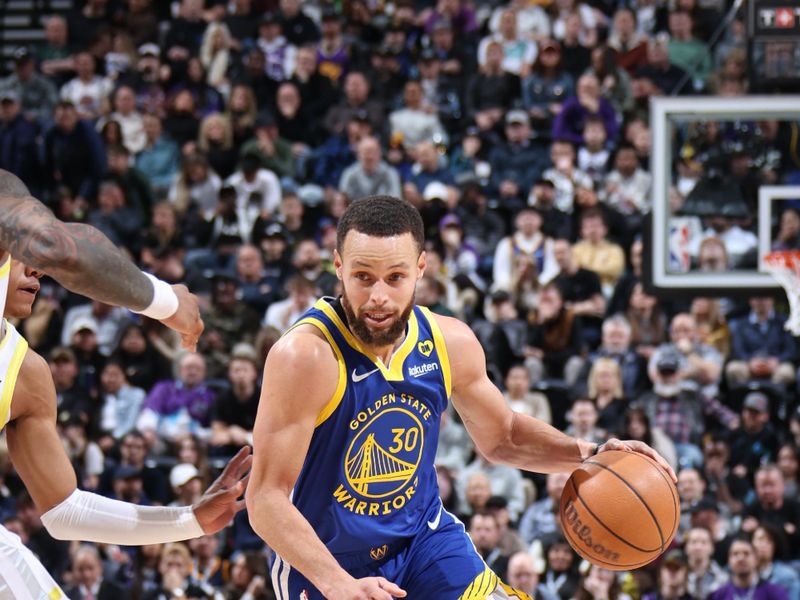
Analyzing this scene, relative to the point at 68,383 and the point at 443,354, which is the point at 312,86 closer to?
the point at 68,383

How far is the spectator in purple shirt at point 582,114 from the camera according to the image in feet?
43.6

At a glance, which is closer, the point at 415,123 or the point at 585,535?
the point at 585,535

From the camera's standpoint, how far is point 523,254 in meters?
11.9

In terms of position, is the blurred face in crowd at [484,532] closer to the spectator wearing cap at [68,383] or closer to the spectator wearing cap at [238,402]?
the spectator wearing cap at [238,402]

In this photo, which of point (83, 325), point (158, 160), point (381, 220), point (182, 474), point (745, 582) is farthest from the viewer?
point (158, 160)

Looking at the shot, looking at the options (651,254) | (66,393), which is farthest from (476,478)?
(66,393)

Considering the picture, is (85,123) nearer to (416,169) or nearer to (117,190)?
(117,190)

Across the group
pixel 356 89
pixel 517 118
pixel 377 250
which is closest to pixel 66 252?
pixel 377 250

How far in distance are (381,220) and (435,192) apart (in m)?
8.40

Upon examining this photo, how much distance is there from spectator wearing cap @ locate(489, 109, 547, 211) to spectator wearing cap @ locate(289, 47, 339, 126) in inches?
82.3

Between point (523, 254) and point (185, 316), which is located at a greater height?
point (185, 316)

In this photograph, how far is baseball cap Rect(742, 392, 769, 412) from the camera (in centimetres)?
1030

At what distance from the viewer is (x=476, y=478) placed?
9.80 metres

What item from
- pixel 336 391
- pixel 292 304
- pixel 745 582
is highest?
pixel 336 391
